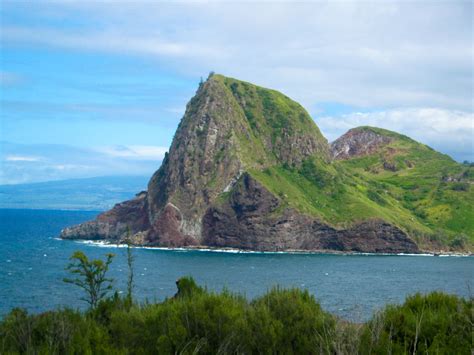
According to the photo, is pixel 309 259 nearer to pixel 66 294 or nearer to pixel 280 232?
pixel 280 232

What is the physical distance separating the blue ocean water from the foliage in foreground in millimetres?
33650

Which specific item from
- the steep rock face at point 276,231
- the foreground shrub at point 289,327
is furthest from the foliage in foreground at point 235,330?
the steep rock face at point 276,231

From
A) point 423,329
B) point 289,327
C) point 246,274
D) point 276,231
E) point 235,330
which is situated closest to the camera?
point 235,330

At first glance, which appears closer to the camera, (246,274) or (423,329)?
(423,329)

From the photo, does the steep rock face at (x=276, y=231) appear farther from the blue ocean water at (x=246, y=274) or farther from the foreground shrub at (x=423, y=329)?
the foreground shrub at (x=423, y=329)

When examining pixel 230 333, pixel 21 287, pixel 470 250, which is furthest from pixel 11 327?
pixel 470 250

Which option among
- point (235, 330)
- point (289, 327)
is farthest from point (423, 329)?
point (235, 330)

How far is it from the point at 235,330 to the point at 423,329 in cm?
1004

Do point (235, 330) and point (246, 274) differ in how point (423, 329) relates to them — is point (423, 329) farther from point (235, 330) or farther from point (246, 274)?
point (246, 274)

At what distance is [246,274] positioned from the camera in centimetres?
12131

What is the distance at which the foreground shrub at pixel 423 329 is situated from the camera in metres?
29.6

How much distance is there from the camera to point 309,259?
16050cm

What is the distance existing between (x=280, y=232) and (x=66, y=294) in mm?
100935

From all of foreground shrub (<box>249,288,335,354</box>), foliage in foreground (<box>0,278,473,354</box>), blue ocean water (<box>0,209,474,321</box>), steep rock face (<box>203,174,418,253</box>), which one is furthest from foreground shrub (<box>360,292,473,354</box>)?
steep rock face (<box>203,174,418,253</box>)
